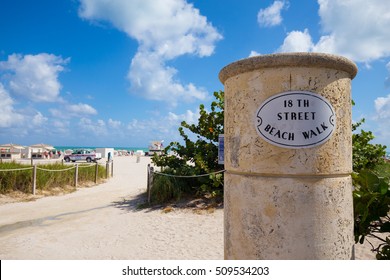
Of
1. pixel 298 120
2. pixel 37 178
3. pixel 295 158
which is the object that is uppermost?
pixel 298 120

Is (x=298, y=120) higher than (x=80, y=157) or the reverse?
higher

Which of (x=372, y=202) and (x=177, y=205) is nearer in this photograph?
(x=372, y=202)

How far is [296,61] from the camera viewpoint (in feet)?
6.07

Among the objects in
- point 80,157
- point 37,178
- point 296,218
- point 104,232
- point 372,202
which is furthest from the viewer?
point 80,157

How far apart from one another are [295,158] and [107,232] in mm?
4833

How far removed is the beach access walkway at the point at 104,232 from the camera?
4496 mm

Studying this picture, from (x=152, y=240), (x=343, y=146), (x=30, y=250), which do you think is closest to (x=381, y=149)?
(x=152, y=240)

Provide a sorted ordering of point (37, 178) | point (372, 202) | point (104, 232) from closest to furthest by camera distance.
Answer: point (372, 202), point (104, 232), point (37, 178)

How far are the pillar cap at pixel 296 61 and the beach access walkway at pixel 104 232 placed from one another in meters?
3.39

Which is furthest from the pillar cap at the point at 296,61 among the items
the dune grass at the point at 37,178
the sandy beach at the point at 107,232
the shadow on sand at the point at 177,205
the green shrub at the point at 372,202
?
the dune grass at the point at 37,178

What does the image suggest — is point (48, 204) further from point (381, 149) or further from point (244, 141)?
point (381, 149)

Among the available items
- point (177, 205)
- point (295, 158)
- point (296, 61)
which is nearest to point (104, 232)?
point (177, 205)

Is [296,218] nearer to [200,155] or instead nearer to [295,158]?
[295,158]

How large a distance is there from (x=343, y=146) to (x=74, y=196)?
9676 millimetres
